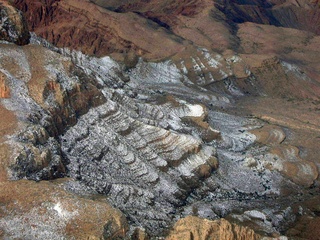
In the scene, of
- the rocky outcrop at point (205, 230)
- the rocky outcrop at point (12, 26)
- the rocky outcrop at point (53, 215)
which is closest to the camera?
the rocky outcrop at point (53, 215)

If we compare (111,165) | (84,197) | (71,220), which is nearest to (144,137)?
(111,165)

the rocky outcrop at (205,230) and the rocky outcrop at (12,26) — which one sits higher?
the rocky outcrop at (12,26)

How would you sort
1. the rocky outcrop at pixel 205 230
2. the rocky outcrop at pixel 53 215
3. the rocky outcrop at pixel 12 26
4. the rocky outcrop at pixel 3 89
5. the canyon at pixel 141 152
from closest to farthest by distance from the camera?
the rocky outcrop at pixel 53 215 < the rocky outcrop at pixel 205 230 < the canyon at pixel 141 152 < the rocky outcrop at pixel 3 89 < the rocky outcrop at pixel 12 26

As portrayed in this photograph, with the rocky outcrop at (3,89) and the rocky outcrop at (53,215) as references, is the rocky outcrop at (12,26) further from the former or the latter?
the rocky outcrop at (53,215)

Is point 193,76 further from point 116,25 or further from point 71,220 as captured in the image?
point 71,220

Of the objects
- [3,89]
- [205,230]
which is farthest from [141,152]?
[205,230]

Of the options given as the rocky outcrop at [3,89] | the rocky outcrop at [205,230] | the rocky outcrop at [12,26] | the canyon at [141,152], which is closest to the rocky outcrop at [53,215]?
the canyon at [141,152]

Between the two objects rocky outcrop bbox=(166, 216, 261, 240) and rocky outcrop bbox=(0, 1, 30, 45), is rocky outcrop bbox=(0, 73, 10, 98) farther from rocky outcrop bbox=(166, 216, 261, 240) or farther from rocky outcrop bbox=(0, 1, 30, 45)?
rocky outcrop bbox=(166, 216, 261, 240)
